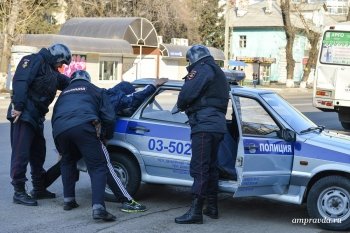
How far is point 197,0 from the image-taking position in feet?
192

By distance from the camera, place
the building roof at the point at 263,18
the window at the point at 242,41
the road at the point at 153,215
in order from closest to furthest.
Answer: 1. the road at the point at 153,215
2. the building roof at the point at 263,18
3. the window at the point at 242,41

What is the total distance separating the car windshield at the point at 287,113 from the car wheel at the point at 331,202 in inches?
26.8

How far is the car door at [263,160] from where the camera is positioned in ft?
19.1

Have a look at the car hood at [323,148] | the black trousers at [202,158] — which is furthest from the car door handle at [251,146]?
the car hood at [323,148]

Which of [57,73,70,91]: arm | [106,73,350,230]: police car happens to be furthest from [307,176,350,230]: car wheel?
[57,73,70,91]: arm

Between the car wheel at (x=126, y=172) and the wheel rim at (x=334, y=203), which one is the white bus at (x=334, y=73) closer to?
the wheel rim at (x=334, y=203)

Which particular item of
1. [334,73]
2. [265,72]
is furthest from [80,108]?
[265,72]

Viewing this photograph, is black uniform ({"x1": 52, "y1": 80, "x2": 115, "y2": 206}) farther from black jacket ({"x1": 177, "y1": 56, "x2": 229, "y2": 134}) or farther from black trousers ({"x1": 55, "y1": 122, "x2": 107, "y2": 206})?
black jacket ({"x1": 177, "y1": 56, "x2": 229, "y2": 134})

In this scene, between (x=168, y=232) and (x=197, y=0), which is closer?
(x=168, y=232)

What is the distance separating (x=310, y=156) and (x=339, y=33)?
11.1 meters

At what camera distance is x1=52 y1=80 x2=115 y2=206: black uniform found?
5816 millimetres

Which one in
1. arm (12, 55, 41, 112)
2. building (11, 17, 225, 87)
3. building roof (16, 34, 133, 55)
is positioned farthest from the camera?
building (11, 17, 225, 87)

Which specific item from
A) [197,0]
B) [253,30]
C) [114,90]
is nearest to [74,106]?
[114,90]

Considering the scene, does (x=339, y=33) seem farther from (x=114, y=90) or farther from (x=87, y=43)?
(x=87, y=43)
